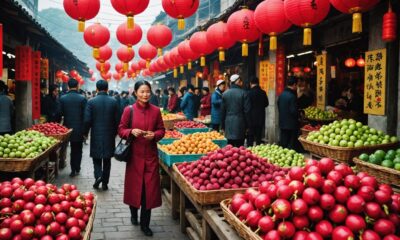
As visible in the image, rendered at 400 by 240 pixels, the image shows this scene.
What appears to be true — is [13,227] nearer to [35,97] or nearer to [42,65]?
[35,97]

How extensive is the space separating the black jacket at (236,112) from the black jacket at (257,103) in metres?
2.07

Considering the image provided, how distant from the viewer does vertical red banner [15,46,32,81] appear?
11.9 meters

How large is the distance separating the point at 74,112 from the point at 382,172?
6.69 metres

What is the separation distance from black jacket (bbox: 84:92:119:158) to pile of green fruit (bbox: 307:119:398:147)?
3.93 metres

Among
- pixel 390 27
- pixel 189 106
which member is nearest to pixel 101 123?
pixel 390 27

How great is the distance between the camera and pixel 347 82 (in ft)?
42.7

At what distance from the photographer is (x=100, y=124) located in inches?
296

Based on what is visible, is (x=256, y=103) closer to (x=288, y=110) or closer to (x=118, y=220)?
(x=288, y=110)

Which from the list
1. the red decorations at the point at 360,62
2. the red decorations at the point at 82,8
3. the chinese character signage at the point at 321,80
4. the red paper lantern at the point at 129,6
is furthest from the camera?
the red decorations at the point at 360,62

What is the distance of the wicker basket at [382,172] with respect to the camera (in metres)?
4.98

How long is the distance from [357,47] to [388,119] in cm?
490

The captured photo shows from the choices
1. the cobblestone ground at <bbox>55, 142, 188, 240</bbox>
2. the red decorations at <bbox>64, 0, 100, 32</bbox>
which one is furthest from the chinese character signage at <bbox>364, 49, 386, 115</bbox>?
the red decorations at <bbox>64, 0, 100, 32</bbox>

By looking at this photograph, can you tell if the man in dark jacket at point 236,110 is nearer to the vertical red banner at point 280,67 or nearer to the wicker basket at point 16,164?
the wicker basket at point 16,164

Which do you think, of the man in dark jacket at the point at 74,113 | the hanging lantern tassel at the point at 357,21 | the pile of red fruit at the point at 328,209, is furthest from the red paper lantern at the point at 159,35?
the pile of red fruit at the point at 328,209
